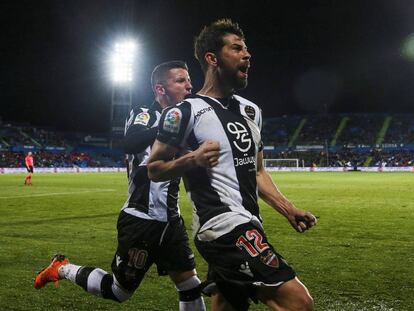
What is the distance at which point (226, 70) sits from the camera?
3314 millimetres

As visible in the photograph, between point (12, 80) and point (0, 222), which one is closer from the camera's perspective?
point (0, 222)

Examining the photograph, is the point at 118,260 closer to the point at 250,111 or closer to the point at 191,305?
the point at 191,305

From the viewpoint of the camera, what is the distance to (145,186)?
4.38m

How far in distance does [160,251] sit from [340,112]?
83.6 metres

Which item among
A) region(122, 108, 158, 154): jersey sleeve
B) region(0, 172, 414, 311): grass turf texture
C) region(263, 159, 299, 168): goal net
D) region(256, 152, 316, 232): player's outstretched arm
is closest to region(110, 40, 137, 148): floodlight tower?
region(263, 159, 299, 168): goal net

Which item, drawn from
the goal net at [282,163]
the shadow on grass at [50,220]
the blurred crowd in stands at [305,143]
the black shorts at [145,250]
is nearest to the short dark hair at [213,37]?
the black shorts at [145,250]

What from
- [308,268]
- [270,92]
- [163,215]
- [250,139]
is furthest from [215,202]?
[270,92]

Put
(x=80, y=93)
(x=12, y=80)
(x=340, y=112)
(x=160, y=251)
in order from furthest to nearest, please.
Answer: (x=340, y=112)
(x=80, y=93)
(x=12, y=80)
(x=160, y=251)

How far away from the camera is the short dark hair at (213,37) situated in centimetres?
332

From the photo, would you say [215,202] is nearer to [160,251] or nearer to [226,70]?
→ [226,70]

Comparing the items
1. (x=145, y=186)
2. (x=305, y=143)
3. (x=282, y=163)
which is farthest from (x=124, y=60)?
(x=145, y=186)

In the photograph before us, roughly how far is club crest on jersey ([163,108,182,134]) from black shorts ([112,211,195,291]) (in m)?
1.35

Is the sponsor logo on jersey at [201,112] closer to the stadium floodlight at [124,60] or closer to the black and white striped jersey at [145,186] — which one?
the black and white striped jersey at [145,186]

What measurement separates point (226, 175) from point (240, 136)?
27cm
